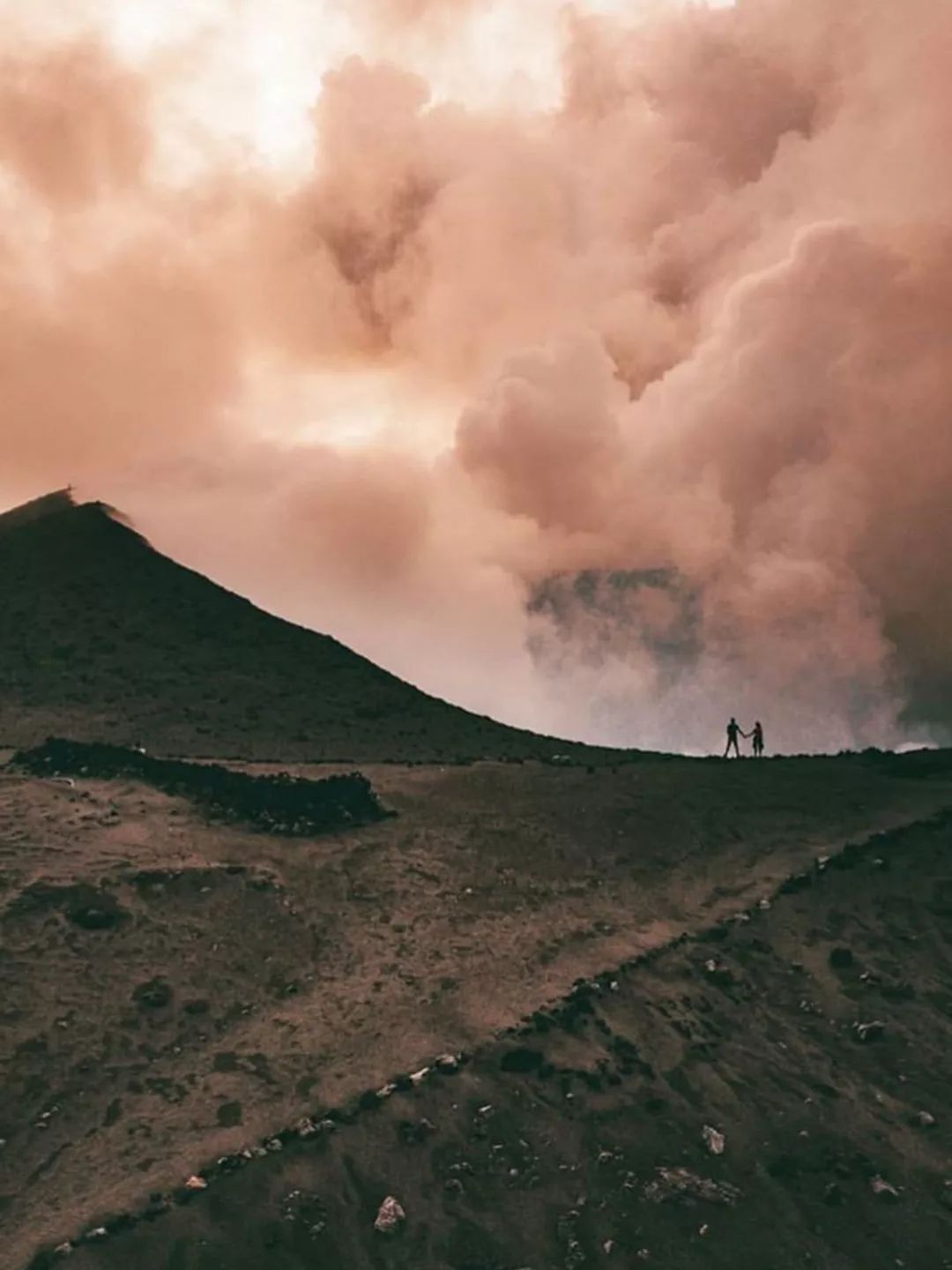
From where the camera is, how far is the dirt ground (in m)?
29.7

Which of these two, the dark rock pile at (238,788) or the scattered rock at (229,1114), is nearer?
the scattered rock at (229,1114)

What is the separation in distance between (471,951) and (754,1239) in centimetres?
1424

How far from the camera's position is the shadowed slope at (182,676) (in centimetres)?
7006

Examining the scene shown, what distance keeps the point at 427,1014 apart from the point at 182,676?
47978 mm

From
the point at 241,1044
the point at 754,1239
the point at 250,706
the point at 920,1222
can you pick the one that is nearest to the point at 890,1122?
the point at 920,1222

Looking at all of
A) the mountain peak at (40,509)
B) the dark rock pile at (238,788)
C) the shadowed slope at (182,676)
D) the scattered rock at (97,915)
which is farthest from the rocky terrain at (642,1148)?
the mountain peak at (40,509)

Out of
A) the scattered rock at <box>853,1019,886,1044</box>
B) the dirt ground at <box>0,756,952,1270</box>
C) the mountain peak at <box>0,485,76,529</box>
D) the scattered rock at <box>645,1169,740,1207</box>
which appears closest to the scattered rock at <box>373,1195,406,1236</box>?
the dirt ground at <box>0,756,952,1270</box>

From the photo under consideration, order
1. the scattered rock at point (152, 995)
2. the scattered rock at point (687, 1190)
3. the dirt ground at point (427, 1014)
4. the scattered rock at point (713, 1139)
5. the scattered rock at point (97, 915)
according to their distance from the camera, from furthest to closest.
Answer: the scattered rock at point (97, 915), the scattered rock at point (152, 995), the scattered rock at point (713, 1139), the scattered rock at point (687, 1190), the dirt ground at point (427, 1014)

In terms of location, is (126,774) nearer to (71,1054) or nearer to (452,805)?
(452,805)

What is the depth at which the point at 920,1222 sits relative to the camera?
3120 cm

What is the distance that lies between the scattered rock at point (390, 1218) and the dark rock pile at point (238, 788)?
72.0 ft

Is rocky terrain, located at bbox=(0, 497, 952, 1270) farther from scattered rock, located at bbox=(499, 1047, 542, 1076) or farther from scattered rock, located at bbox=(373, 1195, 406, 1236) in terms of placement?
scattered rock, located at bbox=(373, 1195, 406, 1236)

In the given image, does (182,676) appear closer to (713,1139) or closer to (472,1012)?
(472,1012)

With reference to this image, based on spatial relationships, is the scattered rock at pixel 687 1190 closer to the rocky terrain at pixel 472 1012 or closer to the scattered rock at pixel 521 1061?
the rocky terrain at pixel 472 1012
